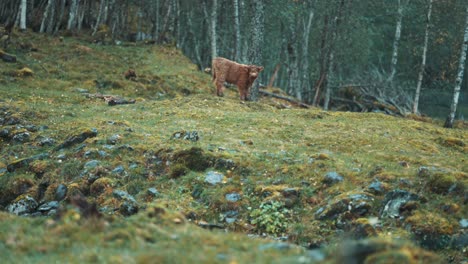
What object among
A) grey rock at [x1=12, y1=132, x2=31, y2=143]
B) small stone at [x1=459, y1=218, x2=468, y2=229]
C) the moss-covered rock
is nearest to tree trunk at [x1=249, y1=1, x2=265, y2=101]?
grey rock at [x1=12, y1=132, x2=31, y2=143]

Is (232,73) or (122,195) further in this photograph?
(232,73)

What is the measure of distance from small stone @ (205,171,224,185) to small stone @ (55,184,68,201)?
4.03 m

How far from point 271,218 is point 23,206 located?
22.2 feet

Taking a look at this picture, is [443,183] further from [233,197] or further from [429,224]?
[233,197]

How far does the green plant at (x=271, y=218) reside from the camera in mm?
12602

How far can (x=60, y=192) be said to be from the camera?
47.3ft

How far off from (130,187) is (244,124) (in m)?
6.94

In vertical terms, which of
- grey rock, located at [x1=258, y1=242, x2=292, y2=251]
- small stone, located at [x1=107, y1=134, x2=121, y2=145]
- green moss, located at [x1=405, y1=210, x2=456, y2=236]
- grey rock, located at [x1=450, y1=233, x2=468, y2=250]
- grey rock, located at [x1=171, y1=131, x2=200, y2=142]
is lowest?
grey rock, located at [x1=450, y1=233, x2=468, y2=250]

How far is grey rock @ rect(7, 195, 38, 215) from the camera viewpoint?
13758mm

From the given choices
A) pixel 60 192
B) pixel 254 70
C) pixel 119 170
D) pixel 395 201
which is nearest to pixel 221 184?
pixel 119 170

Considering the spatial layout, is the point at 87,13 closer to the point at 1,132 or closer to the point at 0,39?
the point at 0,39

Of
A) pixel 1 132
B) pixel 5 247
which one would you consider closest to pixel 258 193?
pixel 5 247

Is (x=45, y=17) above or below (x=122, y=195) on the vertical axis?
above

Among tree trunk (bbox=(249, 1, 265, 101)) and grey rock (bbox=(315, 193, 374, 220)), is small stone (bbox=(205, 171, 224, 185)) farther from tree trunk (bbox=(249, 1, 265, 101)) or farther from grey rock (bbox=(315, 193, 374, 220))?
tree trunk (bbox=(249, 1, 265, 101))
